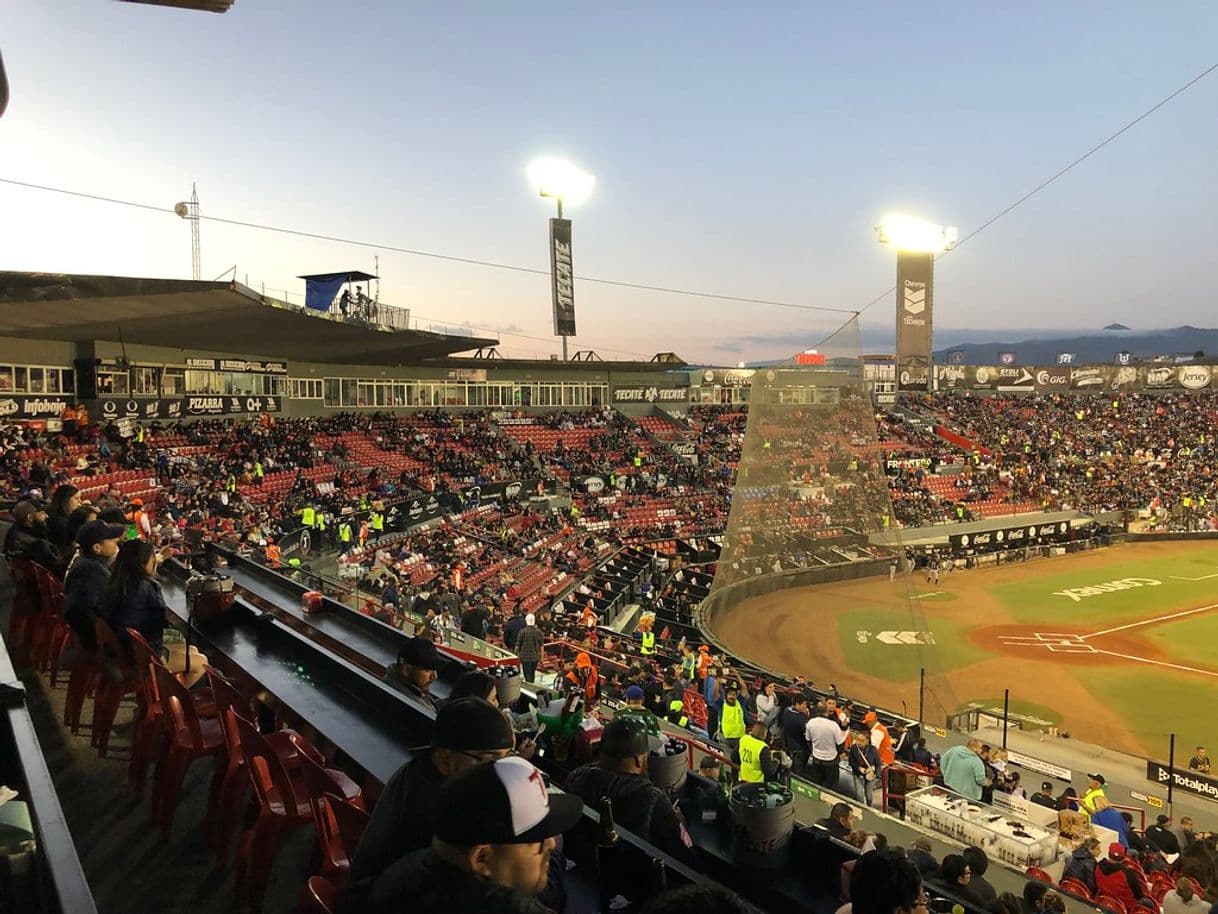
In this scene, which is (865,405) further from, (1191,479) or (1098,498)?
(1191,479)

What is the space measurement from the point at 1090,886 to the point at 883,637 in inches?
515

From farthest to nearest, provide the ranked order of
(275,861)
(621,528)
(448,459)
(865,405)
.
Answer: (448,459)
(621,528)
(865,405)
(275,861)

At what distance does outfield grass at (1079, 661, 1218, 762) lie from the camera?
54.7 ft

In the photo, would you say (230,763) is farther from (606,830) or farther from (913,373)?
(913,373)

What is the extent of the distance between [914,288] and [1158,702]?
35.5 metres

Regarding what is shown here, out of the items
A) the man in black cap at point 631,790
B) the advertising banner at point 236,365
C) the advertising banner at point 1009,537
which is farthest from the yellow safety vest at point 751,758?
the advertising banner at point 1009,537

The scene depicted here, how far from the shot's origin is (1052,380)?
63250 millimetres

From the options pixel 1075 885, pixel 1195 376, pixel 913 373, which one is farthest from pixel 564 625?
pixel 1195 376

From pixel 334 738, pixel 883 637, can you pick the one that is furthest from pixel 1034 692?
pixel 334 738

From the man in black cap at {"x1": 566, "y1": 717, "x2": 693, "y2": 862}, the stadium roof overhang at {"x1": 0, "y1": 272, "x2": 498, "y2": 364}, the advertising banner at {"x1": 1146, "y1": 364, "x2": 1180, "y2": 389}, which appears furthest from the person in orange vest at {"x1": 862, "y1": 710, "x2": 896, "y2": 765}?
the advertising banner at {"x1": 1146, "y1": 364, "x2": 1180, "y2": 389}

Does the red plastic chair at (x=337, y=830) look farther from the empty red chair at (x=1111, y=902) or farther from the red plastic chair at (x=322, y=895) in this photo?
the empty red chair at (x=1111, y=902)

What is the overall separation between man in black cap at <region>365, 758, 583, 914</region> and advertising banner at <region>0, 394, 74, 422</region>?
25.2m

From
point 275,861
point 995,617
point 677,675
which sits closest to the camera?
point 275,861

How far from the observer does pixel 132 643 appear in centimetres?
483
